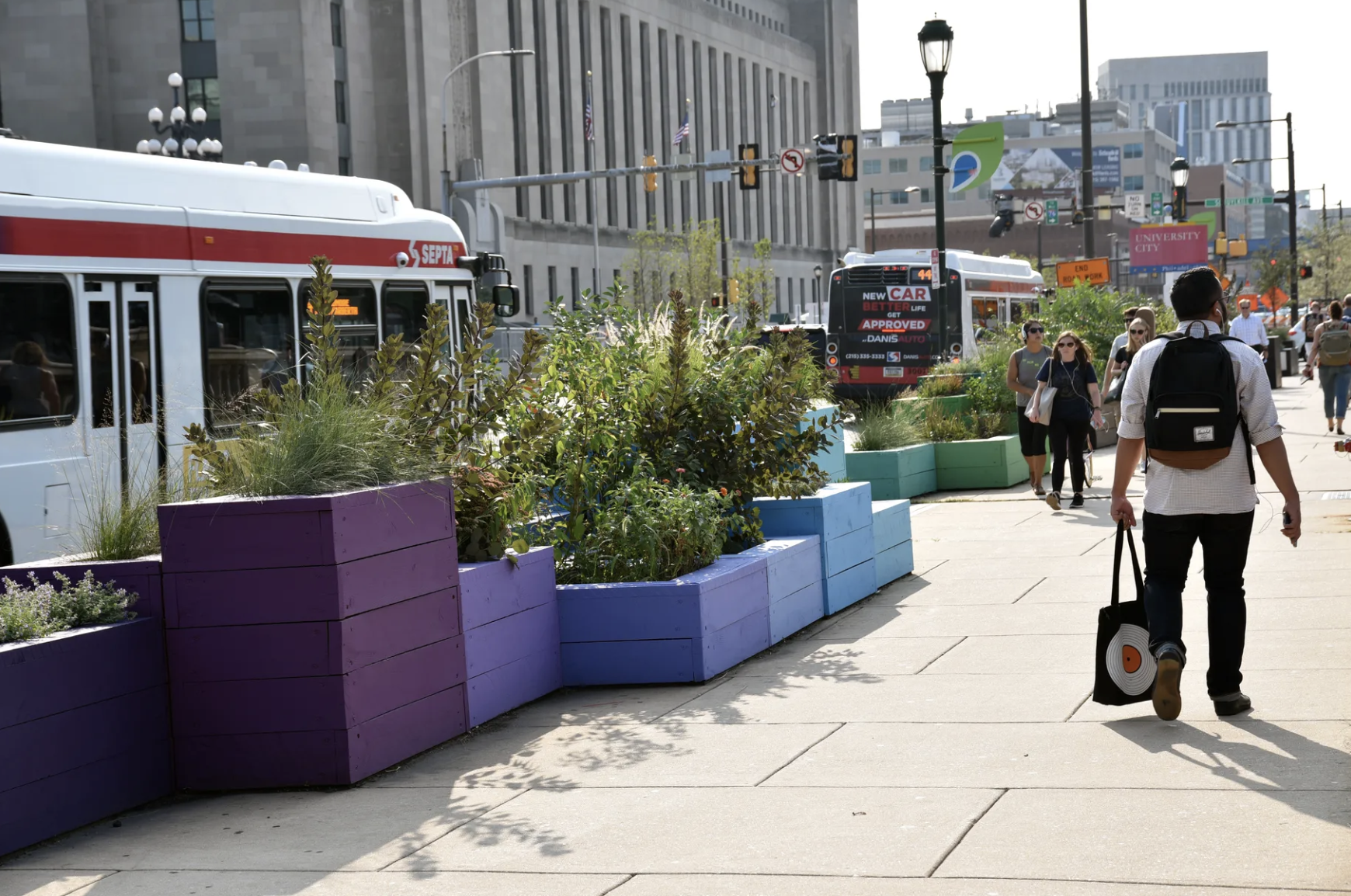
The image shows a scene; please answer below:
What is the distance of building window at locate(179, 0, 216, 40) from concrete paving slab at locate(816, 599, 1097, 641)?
56.1 meters

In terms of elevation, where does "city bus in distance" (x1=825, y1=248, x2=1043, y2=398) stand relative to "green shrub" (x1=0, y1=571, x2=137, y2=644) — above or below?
above

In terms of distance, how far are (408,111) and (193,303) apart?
54451 mm

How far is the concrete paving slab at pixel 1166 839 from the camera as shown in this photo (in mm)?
4836

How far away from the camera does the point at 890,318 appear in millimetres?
33188

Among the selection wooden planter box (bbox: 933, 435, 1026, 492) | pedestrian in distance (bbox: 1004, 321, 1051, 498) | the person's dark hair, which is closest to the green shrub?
the person's dark hair

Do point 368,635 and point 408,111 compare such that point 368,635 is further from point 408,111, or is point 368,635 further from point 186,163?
point 408,111

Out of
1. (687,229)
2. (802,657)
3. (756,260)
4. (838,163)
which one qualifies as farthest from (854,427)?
(756,260)

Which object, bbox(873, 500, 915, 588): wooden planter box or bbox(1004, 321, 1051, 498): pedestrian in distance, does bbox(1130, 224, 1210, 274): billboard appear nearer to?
bbox(1004, 321, 1051, 498): pedestrian in distance

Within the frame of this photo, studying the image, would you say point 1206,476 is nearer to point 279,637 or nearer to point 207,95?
point 279,637

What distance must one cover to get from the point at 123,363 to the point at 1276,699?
8533 millimetres

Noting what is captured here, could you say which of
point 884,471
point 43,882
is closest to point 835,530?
point 43,882

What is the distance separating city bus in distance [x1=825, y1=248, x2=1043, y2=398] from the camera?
32781 millimetres

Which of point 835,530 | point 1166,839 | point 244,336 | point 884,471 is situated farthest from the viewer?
point 884,471

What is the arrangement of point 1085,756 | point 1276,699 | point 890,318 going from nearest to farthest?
point 1085,756, point 1276,699, point 890,318
